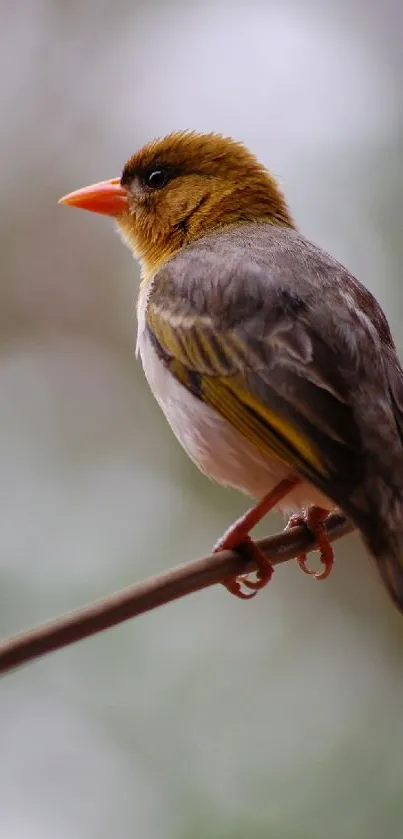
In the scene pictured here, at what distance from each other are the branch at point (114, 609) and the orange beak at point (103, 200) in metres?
1.55

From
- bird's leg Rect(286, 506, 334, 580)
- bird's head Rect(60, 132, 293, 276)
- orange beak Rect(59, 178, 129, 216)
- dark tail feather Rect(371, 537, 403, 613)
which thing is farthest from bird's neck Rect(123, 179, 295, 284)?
dark tail feather Rect(371, 537, 403, 613)

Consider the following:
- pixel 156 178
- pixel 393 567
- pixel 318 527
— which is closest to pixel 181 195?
pixel 156 178

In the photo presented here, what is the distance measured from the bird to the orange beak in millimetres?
252

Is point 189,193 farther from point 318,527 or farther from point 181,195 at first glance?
point 318,527

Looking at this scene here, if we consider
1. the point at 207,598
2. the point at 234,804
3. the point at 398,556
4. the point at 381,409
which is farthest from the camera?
the point at 207,598

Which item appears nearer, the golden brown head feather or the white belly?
the white belly

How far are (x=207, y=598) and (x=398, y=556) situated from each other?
2.44m

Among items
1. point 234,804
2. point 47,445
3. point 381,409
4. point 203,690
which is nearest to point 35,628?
point 381,409

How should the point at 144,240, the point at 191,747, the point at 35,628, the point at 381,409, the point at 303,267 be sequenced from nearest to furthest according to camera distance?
1. the point at 35,628
2. the point at 381,409
3. the point at 303,267
4. the point at 144,240
5. the point at 191,747

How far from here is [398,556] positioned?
6.86 ft

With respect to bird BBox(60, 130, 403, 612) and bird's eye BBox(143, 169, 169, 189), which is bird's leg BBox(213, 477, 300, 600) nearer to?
bird BBox(60, 130, 403, 612)

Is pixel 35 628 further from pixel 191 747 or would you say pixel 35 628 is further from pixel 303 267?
pixel 191 747

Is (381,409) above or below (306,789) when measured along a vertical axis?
above

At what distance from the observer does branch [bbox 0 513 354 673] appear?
5.16ft
